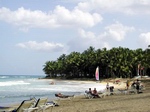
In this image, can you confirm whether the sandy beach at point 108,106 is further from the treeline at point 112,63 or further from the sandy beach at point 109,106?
the treeline at point 112,63

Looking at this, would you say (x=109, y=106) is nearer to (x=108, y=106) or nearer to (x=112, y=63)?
(x=108, y=106)

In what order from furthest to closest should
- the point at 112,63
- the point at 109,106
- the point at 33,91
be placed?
the point at 112,63
the point at 33,91
the point at 109,106

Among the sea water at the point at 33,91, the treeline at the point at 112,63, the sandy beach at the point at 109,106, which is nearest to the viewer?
the sandy beach at the point at 109,106

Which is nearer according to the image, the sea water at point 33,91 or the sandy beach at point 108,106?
the sandy beach at point 108,106

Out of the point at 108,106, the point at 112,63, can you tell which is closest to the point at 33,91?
the point at 108,106

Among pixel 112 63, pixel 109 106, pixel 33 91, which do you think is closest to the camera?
pixel 109 106

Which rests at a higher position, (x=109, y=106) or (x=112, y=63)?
(x=112, y=63)

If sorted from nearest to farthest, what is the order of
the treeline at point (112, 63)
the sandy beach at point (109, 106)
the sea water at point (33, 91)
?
1. the sandy beach at point (109, 106)
2. the sea water at point (33, 91)
3. the treeline at point (112, 63)

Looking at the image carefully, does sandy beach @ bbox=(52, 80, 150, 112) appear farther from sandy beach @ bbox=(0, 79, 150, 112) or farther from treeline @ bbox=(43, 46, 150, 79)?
treeline @ bbox=(43, 46, 150, 79)

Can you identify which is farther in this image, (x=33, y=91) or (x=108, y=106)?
(x=33, y=91)

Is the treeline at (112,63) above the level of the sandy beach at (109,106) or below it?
above

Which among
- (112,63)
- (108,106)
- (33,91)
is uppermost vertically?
(112,63)

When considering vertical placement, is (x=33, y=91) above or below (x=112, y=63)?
below

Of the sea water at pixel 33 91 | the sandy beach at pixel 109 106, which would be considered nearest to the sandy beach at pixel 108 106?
the sandy beach at pixel 109 106
